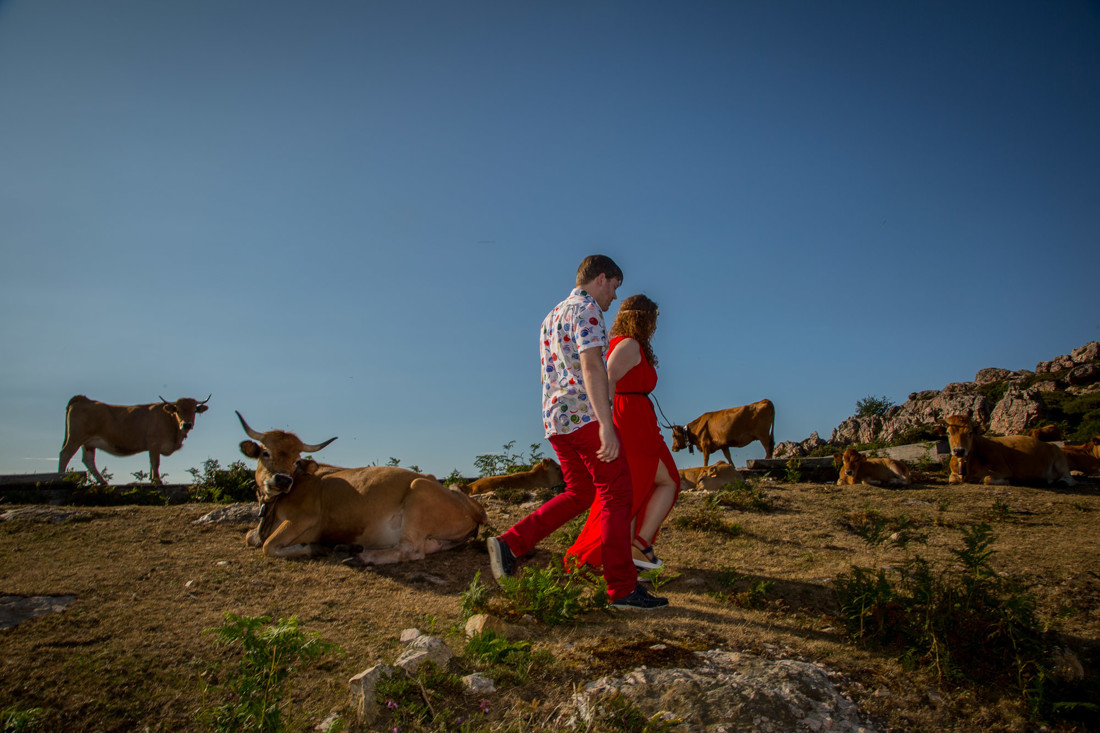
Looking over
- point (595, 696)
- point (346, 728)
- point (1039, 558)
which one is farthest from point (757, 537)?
point (346, 728)

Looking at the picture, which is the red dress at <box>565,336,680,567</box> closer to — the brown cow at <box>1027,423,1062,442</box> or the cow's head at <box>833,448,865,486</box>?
the cow's head at <box>833,448,865,486</box>

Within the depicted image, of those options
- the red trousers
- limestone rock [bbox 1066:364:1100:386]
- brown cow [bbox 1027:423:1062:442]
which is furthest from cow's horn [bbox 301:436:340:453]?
limestone rock [bbox 1066:364:1100:386]

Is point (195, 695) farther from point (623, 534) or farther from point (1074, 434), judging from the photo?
point (1074, 434)

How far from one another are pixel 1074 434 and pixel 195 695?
867 inches

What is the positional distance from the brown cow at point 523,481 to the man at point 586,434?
17.9 ft

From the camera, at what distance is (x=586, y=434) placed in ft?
13.5

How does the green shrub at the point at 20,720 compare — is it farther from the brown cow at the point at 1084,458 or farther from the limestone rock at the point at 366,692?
the brown cow at the point at 1084,458

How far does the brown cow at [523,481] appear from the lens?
33.7ft

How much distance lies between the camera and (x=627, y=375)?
16.3 ft

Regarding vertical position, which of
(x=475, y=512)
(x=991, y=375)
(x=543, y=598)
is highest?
(x=991, y=375)

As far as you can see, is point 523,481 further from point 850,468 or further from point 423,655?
point 423,655

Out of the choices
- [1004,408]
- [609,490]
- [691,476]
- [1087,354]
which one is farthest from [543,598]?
[1087,354]

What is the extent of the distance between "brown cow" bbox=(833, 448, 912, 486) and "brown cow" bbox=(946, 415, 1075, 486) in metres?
1.02

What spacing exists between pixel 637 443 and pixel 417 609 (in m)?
2.02
